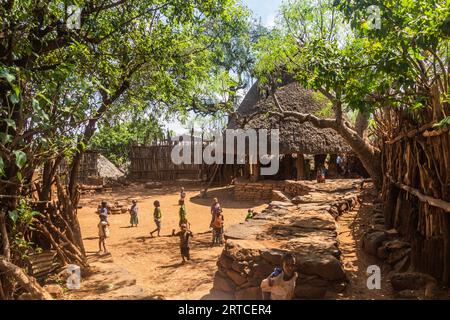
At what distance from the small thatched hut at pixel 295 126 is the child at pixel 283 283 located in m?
11.6

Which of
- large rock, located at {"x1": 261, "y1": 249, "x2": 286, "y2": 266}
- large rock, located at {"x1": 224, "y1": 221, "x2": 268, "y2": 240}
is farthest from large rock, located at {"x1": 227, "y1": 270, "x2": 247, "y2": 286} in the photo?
large rock, located at {"x1": 224, "y1": 221, "x2": 268, "y2": 240}

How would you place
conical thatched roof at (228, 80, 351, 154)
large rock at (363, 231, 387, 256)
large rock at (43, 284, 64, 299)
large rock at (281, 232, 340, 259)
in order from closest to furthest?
large rock at (43, 284, 64, 299), large rock at (281, 232, 340, 259), large rock at (363, 231, 387, 256), conical thatched roof at (228, 80, 351, 154)

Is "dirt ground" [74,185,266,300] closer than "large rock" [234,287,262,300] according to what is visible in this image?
No

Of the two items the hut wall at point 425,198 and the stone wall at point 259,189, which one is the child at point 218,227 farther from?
the stone wall at point 259,189

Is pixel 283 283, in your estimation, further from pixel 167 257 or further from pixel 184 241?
pixel 167 257

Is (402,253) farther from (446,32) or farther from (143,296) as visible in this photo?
(143,296)

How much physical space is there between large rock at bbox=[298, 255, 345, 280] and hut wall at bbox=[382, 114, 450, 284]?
123 cm

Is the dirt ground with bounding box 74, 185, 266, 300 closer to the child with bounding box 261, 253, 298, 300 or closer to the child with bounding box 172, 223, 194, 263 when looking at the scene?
the child with bounding box 172, 223, 194, 263

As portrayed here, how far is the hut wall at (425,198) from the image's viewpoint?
4234 mm

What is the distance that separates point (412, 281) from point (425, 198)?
3.63ft

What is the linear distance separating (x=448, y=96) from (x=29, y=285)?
462 cm

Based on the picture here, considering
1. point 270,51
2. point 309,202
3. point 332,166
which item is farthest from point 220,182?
point 309,202

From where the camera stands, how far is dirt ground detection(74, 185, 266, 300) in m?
6.54
